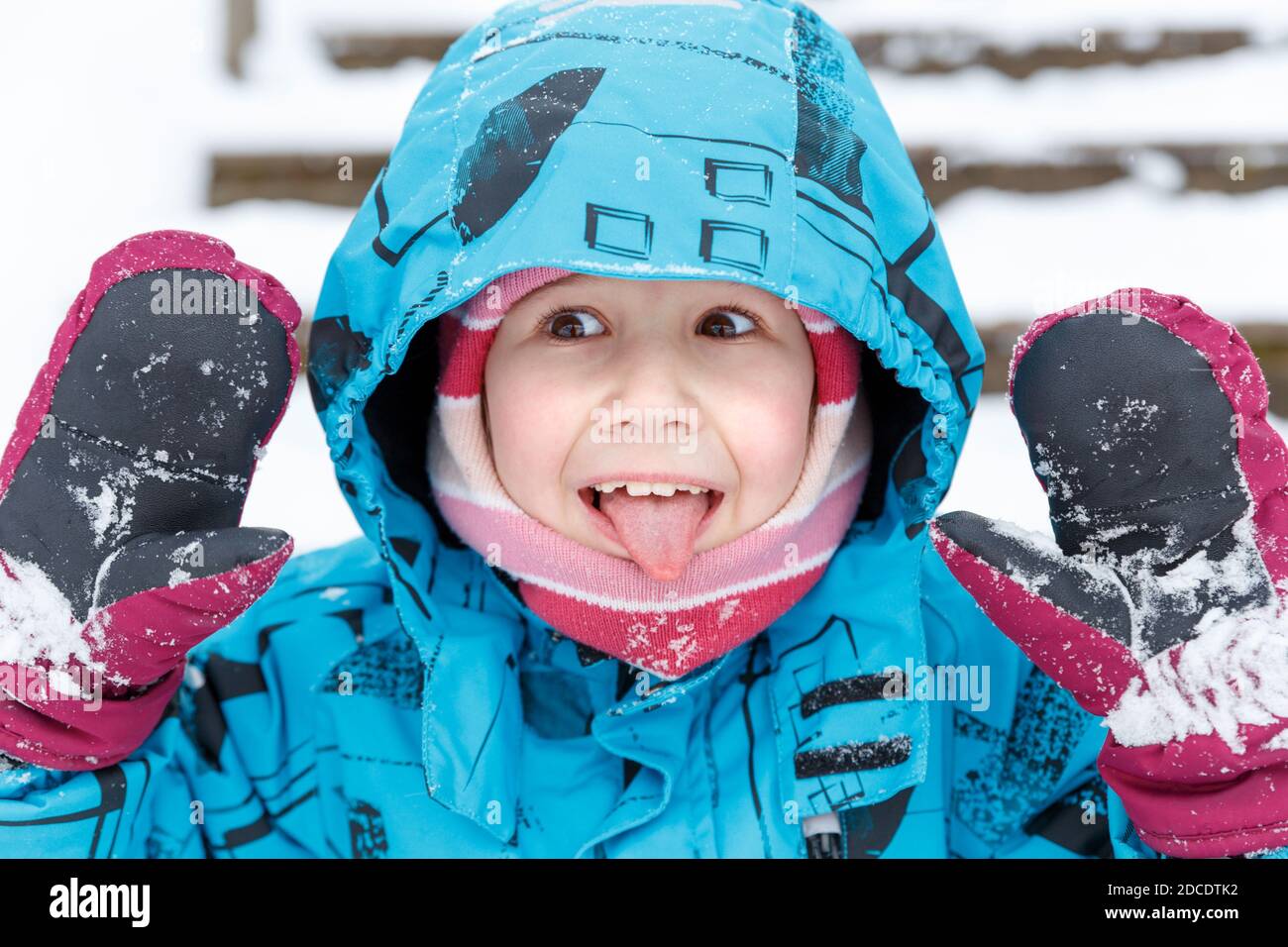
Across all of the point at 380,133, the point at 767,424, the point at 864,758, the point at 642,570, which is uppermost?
the point at 380,133

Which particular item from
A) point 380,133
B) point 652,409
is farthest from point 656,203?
point 380,133

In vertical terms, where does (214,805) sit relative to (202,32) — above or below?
below

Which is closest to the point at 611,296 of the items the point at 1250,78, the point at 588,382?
the point at 588,382

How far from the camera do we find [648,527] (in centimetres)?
107

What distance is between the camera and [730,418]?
1045mm

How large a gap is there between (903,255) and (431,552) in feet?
1.71

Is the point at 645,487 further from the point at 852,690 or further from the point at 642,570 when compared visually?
the point at 852,690

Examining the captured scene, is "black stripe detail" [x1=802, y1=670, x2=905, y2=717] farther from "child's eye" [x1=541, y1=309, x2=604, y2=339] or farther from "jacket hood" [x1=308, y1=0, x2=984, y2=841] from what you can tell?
"child's eye" [x1=541, y1=309, x2=604, y2=339]

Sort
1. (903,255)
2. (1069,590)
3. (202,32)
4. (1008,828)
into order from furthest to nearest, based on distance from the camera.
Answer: (202,32), (1008,828), (903,255), (1069,590)

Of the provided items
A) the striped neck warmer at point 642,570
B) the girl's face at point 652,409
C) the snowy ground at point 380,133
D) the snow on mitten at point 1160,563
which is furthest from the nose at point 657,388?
the snowy ground at point 380,133

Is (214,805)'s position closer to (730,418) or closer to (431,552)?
(431,552)

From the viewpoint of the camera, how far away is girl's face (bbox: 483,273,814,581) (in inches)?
40.7

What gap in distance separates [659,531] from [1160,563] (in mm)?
393
